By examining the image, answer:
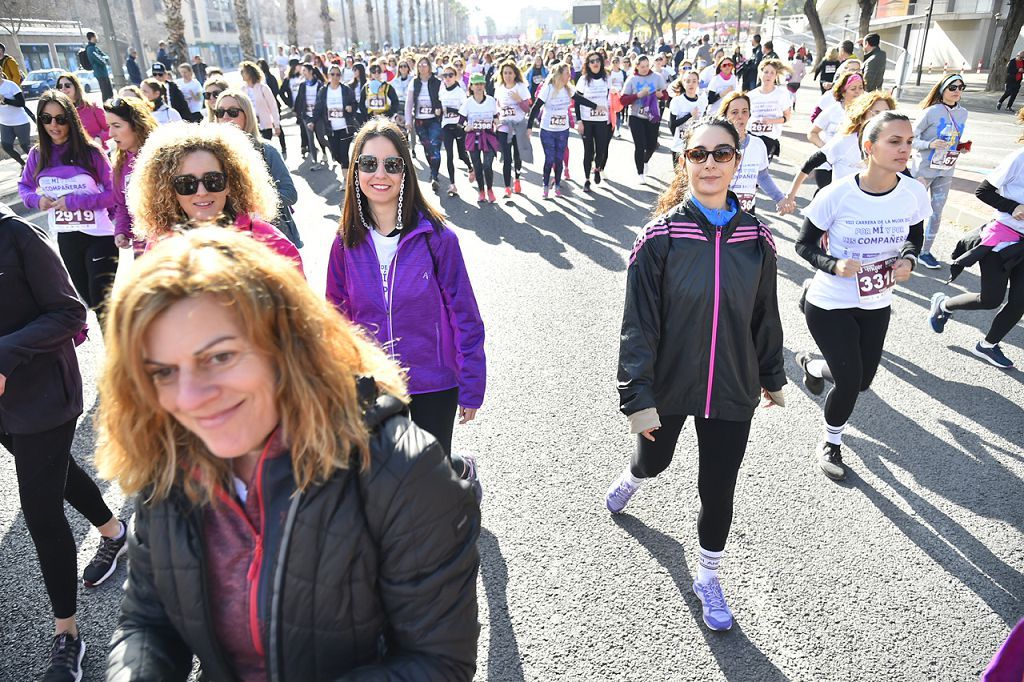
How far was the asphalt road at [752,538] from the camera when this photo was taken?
2.83m

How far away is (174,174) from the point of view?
306cm

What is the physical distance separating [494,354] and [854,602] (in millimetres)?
3349

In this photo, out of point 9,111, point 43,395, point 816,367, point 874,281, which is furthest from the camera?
point 9,111

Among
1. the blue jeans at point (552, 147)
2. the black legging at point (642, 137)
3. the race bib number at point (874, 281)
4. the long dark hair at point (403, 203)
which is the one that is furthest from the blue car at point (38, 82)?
the race bib number at point (874, 281)

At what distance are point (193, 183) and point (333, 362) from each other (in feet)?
6.74

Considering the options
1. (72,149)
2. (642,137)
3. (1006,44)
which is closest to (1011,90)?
(1006,44)

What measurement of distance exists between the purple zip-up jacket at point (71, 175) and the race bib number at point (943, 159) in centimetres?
746

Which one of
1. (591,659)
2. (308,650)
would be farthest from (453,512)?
(591,659)

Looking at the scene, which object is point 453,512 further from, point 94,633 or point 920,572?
point 920,572

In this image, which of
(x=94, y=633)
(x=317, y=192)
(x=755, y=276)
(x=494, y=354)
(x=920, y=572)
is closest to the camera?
(x=755, y=276)

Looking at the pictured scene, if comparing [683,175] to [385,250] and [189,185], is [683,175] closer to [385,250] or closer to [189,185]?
[385,250]

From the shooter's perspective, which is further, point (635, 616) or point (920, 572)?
point (920, 572)

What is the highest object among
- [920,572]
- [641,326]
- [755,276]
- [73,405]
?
[755,276]

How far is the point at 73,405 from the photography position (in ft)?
9.20
